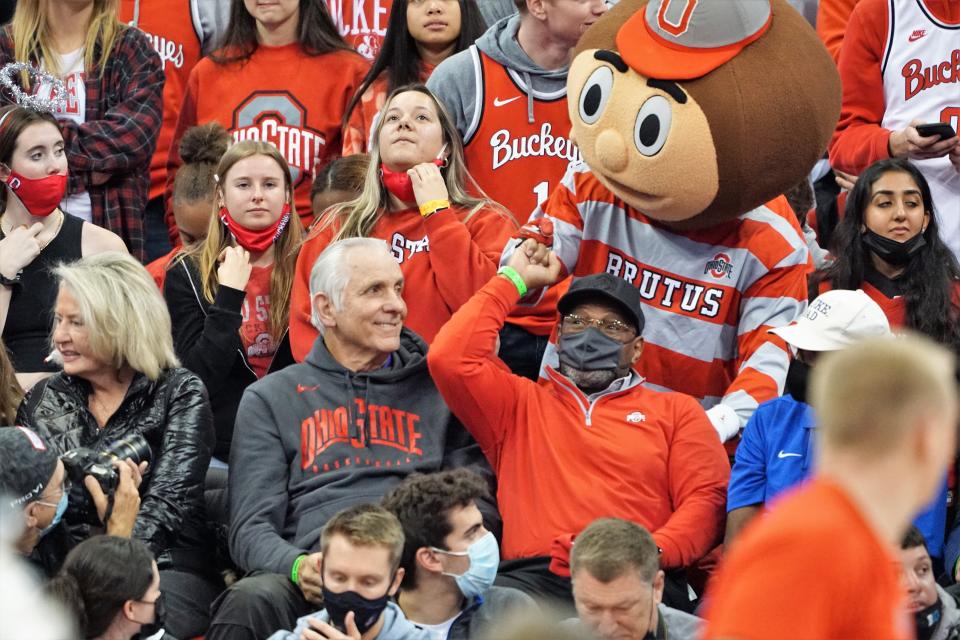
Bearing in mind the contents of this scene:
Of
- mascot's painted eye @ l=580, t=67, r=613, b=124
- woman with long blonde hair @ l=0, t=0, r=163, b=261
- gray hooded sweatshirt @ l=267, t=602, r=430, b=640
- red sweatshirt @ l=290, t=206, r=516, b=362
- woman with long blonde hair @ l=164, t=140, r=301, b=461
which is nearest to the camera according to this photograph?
gray hooded sweatshirt @ l=267, t=602, r=430, b=640

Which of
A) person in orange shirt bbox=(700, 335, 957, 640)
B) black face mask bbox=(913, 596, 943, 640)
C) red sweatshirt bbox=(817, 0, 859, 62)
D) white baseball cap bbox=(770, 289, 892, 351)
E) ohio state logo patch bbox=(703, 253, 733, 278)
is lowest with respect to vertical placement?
black face mask bbox=(913, 596, 943, 640)

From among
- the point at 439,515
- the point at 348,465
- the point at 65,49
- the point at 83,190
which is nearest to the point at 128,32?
the point at 65,49

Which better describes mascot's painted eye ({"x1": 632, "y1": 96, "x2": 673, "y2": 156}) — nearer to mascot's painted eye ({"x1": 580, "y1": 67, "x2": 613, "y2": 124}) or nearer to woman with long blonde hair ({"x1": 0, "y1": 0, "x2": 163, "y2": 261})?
mascot's painted eye ({"x1": 580, "y1": 67, "x2": 613, "y2": 124})

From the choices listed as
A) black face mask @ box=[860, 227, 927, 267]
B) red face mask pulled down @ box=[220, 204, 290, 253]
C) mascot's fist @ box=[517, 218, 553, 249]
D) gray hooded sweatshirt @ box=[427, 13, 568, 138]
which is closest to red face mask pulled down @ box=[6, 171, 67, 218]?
red face mask pulled down @ box=[220, 204, 290, 253]

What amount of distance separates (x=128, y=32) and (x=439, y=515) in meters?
3.10

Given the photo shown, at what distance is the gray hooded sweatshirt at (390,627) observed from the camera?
4.01 metres

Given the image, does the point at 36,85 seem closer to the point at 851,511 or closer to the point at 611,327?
the point at 611,327

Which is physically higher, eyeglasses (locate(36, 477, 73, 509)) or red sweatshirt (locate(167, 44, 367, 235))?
red sweatshirt (locate(167, 44, 367, 235))

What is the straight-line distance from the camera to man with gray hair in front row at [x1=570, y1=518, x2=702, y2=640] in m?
3.99

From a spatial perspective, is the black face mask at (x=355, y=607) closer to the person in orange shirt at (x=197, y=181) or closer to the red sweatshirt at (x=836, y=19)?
the person in orange shirt at (x=197, y=181)

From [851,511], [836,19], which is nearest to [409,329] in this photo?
[836,19]

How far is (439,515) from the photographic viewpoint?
4285 mm

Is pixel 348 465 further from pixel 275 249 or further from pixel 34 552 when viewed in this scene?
pixel 275 249

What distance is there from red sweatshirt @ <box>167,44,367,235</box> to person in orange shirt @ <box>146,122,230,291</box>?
0.79ft
